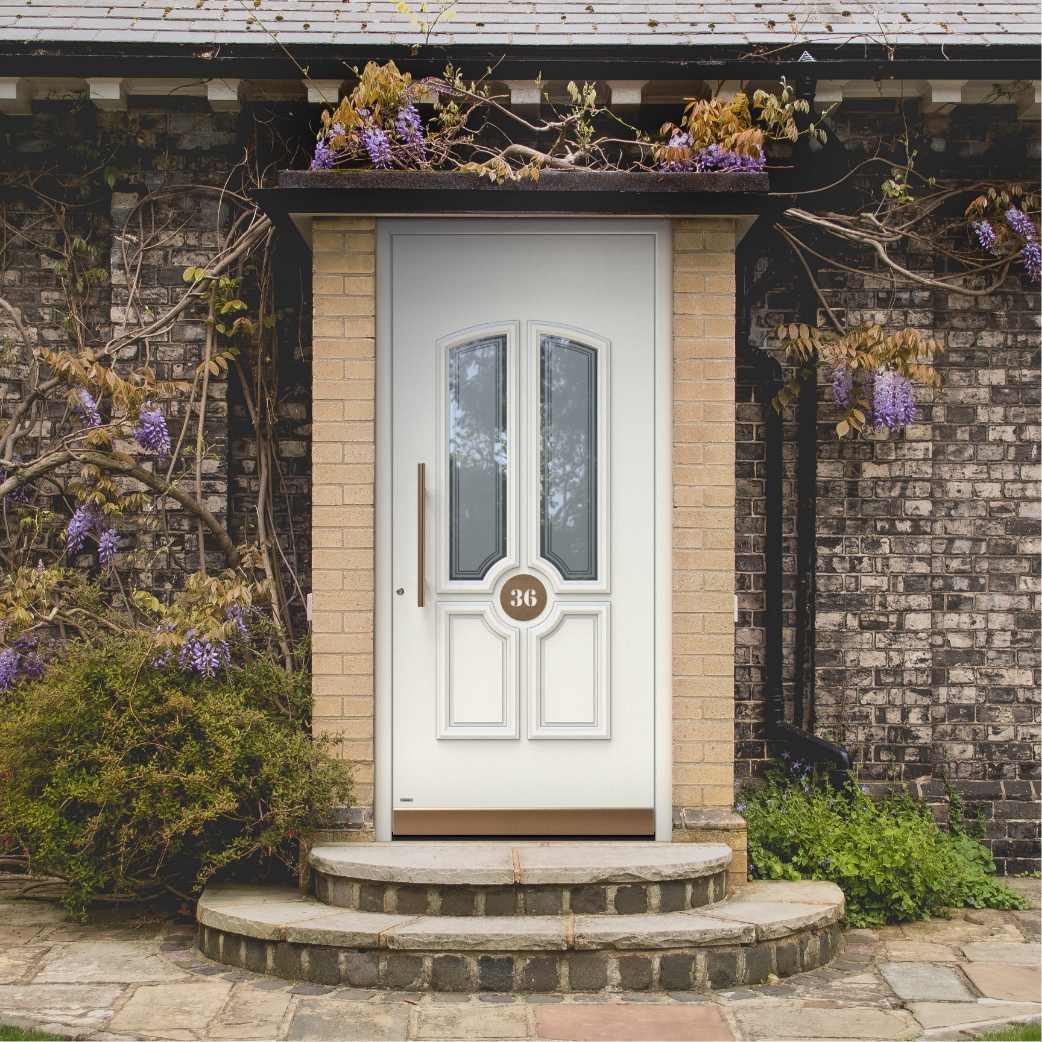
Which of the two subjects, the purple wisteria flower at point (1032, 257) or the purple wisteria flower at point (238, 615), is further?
the purple wisteria flower at point (1032, 257)

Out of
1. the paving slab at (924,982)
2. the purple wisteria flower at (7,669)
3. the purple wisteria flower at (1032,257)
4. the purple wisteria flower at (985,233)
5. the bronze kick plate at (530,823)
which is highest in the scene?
the purple wisteria flower at (985,233)

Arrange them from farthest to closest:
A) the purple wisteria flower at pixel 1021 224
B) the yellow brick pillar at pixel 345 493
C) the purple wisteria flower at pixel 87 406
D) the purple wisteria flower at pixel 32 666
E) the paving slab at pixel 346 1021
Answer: the purple wisteria flower at pixel 1021 224 → the purple wisteria flower at pixel 87 406 → the purple wisteria flower at pixel 32 666 → the yellow brick pillar at pixel 345 493 → the paving slab at pixel 346 1021

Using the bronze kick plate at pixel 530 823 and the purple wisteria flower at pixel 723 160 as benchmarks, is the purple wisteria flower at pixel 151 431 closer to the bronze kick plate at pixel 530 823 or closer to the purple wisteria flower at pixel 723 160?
the bronze kick plate at pixel 530 823

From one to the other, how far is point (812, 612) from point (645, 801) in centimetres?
146

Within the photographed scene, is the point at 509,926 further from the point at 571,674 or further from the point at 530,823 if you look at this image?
the point at 571,674

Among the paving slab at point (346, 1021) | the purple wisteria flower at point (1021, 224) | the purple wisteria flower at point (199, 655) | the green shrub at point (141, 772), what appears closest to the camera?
the paving slab at point (346, 1021)

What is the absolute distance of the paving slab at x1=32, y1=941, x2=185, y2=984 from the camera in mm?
4012

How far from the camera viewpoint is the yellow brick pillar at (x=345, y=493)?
15.4 feet

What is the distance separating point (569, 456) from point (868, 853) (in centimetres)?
219

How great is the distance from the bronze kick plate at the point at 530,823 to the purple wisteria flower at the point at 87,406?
2.29 metres

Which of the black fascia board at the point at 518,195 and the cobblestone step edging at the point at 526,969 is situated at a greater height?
the black fascia board at the point at 518,195

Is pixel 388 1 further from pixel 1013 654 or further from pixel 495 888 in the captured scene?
pixel 1013 654

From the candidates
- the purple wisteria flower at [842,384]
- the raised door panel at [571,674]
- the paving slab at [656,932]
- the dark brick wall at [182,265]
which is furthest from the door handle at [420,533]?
the purple wisteria flower at [842,384]

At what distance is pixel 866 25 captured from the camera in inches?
206
